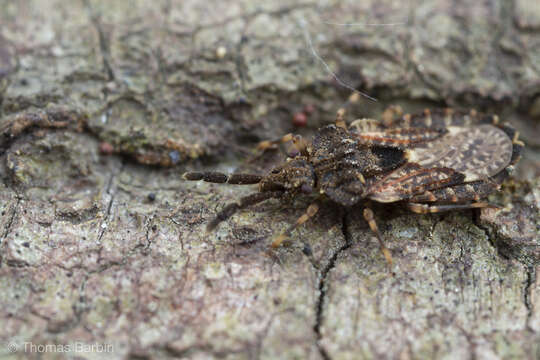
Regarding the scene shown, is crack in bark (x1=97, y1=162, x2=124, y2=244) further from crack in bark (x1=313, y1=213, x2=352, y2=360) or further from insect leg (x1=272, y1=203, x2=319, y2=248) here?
crack in bark (x1=313, y1=213, x2=352, y2=360)

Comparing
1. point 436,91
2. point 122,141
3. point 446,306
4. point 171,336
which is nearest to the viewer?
point 171,336

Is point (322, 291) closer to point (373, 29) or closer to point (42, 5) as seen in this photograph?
point (373, 29)

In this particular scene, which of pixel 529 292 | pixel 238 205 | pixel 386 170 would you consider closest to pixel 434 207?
pixel 386 170

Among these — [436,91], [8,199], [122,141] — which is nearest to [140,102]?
[122,141]

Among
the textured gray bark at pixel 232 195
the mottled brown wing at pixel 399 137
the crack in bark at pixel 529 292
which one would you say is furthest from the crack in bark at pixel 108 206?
the crack in bark at pixel 529 292

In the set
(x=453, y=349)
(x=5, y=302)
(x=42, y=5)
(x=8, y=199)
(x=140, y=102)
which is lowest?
(x=453, y=349)

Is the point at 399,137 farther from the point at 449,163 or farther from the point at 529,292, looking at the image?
the point at 529,292
